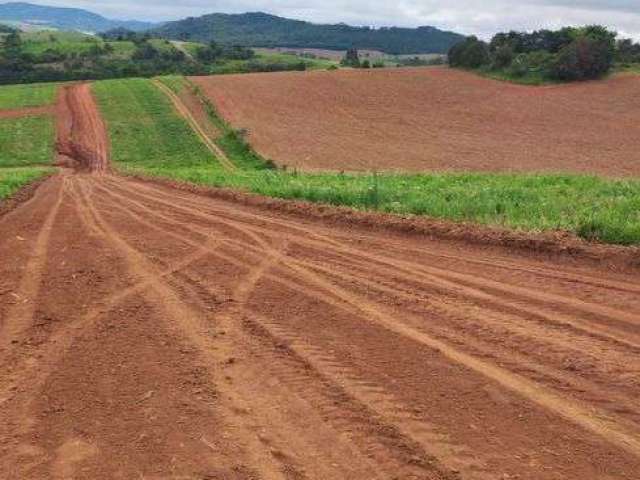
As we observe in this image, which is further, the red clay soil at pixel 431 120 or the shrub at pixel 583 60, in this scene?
the shrub at pixel 583 60

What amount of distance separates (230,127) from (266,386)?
39334 mm

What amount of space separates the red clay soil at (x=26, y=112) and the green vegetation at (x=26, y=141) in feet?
2.91

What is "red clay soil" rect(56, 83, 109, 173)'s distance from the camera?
35.5 metres

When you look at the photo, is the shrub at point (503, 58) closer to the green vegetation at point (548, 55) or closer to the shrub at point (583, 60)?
the green vegetation at point (548, 55)

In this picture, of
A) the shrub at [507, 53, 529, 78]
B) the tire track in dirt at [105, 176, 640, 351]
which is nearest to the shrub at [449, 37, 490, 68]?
the shrub at [507, 53, 529, 78]

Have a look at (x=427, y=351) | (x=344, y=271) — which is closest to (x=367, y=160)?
(x=344, y=271)

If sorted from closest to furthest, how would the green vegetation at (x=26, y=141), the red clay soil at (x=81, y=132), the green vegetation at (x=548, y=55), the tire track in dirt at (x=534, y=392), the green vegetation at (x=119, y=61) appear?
the tire track in dirt at (x=534, y=392)
the red clay soil at (x=81, y=132)
the green vegetation at (x=26, y=141)
the green vegetation at (x=548, y=55)
the green vegetation at (x=119, y=61)

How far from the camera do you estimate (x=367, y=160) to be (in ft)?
121

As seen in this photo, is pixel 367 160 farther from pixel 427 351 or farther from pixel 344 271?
pixel 427 351

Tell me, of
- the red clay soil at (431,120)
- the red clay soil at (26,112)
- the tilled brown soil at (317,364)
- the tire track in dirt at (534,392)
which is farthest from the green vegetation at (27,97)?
the tire track in dirt at (534,392)

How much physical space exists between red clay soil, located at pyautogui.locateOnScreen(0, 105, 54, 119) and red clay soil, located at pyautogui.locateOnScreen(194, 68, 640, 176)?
1167 centimetres

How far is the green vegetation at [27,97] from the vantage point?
4852cm

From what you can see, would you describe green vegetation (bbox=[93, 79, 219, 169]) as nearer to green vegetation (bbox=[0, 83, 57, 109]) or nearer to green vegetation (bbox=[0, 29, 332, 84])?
green vegetation (bbox=[0, 83, 57, 109])

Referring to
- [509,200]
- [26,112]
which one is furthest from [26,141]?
[509,200]
